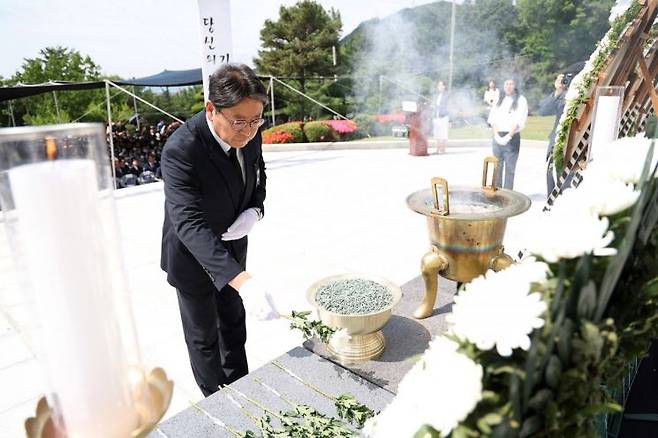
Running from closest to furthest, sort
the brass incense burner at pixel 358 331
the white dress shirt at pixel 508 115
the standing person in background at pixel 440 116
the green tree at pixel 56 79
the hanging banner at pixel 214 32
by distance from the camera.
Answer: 1. the brass incense burner at pixel 358 331
2. the hanging banner at pixel 214 32
3. the white dress shirt at pixel 508 115
4. the standing person in background at pixel 440 116
5. the green tree at pixel 56 79

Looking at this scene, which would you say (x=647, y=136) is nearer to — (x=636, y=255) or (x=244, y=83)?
(x=636, y=255)

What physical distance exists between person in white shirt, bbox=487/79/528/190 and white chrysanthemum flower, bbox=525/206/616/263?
6.37 metres

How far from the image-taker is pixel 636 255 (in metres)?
0.70

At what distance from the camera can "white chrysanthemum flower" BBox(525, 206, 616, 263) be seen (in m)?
0.61

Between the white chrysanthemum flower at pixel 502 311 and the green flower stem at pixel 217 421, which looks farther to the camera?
the green flower stem at pixel 217 421

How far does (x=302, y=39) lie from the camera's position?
85.3ft

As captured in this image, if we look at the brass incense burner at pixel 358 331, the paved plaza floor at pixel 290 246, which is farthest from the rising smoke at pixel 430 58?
the brass incense burner at pixel 358 331

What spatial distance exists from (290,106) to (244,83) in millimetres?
21808

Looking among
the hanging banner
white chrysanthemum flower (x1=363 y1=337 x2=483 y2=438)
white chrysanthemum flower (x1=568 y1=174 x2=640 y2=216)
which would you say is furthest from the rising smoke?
white chrysanthemum flower (x1=363 y1=337 x2=483 y2=438)

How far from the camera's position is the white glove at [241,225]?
7.52ft

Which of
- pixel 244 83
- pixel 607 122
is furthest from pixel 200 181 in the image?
pixel 607 122

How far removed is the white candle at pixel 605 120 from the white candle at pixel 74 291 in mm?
2315

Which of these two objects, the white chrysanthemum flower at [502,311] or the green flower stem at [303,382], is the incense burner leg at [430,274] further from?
the white chrysanthemum flower at [502,311]

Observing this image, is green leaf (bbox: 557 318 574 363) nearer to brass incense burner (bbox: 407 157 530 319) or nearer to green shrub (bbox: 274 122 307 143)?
brass incense burner (bbox: 407 157 530 319)
